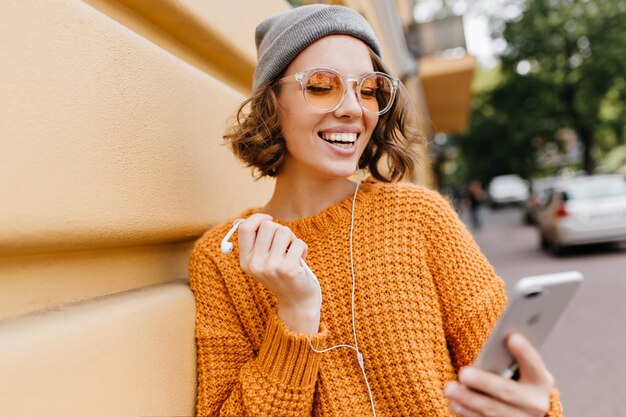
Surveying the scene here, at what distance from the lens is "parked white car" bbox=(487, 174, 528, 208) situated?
34156mm

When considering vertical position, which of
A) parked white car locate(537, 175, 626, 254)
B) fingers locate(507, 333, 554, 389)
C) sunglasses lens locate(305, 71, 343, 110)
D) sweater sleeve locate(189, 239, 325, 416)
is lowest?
parked white car locate(537, 175, 626, 254)

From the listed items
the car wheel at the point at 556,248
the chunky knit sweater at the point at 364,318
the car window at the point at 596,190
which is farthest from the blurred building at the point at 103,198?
the car wheel at the point at 556,248

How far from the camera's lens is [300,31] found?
1659mm

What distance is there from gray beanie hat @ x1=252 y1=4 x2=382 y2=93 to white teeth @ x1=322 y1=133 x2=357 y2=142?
261 mm

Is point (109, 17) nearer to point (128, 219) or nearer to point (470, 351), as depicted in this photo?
point (128, 219)

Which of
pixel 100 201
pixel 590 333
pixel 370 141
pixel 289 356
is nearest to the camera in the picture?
pixel 100 201

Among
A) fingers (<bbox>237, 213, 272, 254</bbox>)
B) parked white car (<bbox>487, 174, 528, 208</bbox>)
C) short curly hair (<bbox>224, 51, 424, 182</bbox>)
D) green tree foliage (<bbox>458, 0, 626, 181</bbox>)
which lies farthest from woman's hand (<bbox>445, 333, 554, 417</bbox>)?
parked white car (<bbox>487, 174, 528, 208</bbox>)

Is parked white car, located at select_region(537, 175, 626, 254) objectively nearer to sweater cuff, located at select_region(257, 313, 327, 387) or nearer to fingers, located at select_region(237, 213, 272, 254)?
sweater cuff, located at select_region(257, 313, 327, 387)

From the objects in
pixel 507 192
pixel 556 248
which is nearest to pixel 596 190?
pixel 556 248

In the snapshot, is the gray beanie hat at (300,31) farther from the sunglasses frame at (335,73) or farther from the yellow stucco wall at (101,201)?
the yellow stucco wall at (101,201)

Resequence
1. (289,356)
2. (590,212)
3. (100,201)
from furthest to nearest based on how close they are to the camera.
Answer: (590,212)
(289,356)
(100,201)

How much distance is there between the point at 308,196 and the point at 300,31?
52 cm

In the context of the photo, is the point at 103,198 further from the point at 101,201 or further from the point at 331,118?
the point at 331,118

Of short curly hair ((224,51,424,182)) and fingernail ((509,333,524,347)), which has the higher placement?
short curly hair ((224,51,424,182))
